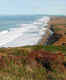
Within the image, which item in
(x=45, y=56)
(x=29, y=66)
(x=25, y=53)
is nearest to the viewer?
(x=29, y=66)

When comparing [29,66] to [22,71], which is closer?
[22,71]

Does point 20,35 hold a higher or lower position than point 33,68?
lower

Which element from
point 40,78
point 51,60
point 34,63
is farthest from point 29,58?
point 40,78

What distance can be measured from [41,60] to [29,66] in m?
1.91

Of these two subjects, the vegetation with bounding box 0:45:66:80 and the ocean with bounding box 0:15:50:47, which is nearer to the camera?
the vegetation with bounding box 0:45:66:80

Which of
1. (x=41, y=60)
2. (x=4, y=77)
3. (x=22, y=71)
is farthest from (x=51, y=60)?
(x=4, y=77)

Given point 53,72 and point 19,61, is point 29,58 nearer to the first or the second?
point 19,61

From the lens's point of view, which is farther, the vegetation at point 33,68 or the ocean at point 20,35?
the ocean at point 20,35

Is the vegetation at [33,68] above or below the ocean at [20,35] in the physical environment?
above

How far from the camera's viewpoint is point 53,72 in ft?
46.0

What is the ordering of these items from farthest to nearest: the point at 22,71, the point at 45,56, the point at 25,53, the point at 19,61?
the point at 25,53, the point at 45,56, the point at 19,61, the point at 22,71

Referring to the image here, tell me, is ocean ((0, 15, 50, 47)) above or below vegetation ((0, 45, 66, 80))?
below

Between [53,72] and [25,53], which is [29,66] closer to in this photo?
[53,72]

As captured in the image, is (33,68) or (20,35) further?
(20,35)
